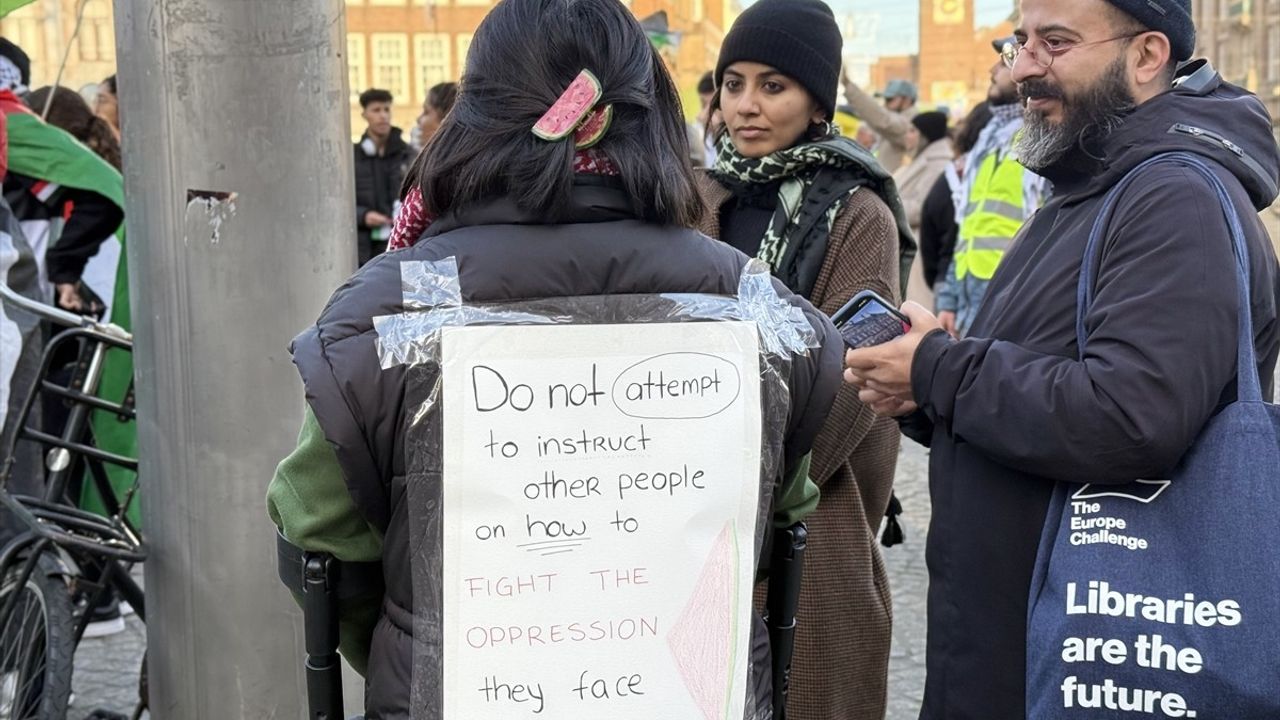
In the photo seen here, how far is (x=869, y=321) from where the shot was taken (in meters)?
2.30

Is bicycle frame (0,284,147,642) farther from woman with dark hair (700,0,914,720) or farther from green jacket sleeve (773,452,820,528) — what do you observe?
green jacket sleeve (773,452,820,528)

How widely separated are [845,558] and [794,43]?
1.04 metres

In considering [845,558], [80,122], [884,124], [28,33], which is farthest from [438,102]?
[28,33]

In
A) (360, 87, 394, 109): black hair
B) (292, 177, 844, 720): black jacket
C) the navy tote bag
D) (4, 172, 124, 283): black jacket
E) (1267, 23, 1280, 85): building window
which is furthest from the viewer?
(1267, 23, 1280, 85): building window

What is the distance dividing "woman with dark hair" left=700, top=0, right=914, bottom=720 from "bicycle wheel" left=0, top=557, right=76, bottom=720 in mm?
1625

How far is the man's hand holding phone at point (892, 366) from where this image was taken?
2234 millimetres

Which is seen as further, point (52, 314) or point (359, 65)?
point (359, 65)

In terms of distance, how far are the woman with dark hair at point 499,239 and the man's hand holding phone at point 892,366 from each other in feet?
1.62

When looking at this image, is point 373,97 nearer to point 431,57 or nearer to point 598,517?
point 598,517

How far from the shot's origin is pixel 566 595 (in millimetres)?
1737

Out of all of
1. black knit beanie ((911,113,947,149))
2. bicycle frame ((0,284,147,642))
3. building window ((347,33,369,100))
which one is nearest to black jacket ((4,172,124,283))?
bicycle frame ((0,284,147,642))

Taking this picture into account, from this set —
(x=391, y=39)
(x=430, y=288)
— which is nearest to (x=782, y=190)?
(x=430, y=288)

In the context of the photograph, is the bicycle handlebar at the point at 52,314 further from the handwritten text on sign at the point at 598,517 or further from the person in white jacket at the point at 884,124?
the person in white jacket at the point at 884,124

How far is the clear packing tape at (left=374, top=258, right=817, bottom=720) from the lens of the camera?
1.68 metres
